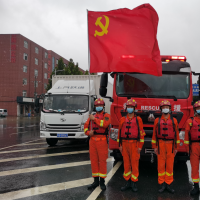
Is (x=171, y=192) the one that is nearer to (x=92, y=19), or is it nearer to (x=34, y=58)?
(x=92, y=19)

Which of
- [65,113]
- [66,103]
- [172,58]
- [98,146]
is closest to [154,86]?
[172,58]

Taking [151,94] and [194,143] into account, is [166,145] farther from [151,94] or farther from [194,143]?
[151,94]

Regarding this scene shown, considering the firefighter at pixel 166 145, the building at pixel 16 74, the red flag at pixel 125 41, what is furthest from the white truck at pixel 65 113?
the building at pixel 16 74

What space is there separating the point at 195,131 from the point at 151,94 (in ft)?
5.41

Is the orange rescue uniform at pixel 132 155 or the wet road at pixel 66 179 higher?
the orange rescue uniform at pixel 132 155

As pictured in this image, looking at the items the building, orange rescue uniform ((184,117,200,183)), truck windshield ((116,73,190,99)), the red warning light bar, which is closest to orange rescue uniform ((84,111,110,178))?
truck windshield ((116,73,190,99))

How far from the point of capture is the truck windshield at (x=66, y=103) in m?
9.81

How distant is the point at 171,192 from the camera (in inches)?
188

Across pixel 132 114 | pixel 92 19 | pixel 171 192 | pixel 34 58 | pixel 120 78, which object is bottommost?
pixel 171 192

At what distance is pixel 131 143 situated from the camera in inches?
192

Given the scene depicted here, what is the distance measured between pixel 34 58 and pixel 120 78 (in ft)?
169

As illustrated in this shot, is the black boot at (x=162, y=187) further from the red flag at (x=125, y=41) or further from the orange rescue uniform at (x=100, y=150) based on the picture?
the red flag at (x=125, y=41)

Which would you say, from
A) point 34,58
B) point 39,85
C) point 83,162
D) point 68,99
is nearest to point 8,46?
point 34,58

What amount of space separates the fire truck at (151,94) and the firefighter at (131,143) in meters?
0.73
